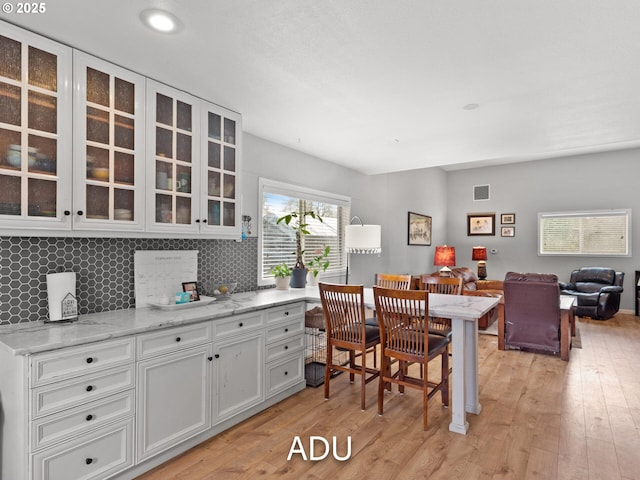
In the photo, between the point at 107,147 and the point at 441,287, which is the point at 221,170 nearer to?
the point at 107,147

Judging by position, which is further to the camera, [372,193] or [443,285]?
[372,193]

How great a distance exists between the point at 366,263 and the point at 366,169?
1.38 m

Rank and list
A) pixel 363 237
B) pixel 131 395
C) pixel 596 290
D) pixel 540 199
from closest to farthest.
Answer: pixel 131 395 → pixel 363 237 → pixel 596 290 → pixel 540 199

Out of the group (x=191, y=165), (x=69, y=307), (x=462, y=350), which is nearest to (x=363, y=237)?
(x=462, y=350)

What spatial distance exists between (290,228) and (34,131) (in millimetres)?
2654

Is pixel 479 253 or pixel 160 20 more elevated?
pixel 160 20

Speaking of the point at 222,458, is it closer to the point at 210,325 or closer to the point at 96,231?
the point at 210,325

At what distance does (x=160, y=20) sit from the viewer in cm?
186

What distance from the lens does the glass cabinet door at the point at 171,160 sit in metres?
2.48

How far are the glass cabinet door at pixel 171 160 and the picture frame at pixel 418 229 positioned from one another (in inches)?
199

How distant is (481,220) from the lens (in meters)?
8.55

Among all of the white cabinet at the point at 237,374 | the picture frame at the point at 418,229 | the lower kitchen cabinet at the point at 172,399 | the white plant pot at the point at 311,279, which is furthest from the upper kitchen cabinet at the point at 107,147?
the picture frame at the point at 418,229

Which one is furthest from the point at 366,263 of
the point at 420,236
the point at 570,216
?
the point at 570,216

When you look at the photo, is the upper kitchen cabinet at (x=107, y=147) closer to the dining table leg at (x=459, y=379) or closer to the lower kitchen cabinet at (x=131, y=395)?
the lower kitchen cabinet at (x=131, y=395)
